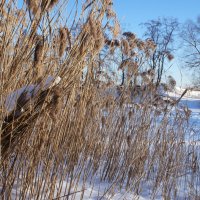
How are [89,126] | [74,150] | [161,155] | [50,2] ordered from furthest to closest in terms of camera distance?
[161,155] → [89,126] → [74,150] → [50,2]

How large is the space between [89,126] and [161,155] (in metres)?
0.96

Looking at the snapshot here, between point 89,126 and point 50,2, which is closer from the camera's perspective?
point 50,2

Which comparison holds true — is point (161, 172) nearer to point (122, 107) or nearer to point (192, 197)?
point (192, 197)

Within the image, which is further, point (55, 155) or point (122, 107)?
point (122, 107)

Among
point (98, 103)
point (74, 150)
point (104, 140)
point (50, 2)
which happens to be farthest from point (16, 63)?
point (104, 140)

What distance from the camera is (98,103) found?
2.14 m

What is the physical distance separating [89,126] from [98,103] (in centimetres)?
37

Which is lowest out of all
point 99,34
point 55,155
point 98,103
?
point 55,155

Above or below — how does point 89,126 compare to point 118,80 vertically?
below

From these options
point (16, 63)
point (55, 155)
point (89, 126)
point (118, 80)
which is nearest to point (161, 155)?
point (118, 80)

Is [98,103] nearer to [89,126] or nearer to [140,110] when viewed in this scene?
[89,126]

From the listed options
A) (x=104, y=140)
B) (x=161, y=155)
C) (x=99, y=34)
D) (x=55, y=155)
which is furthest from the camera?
(x=161, y=155)

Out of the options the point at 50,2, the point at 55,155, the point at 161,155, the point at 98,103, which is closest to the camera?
the point at 50,2

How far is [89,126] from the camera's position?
179 cm
